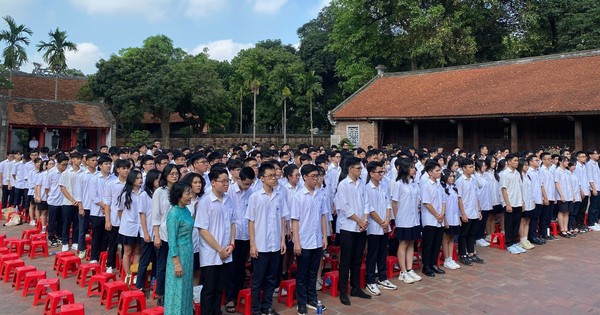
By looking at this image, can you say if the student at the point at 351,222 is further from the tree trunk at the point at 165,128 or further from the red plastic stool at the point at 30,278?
the tree trunk at the point at 165,128

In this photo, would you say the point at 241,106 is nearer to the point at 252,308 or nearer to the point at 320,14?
the point at 320,14

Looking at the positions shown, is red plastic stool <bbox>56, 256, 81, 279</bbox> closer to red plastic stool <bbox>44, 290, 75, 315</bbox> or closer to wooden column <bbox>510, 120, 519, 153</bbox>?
red plastic stool <bbox>44, 290, 75, 315</bbox>

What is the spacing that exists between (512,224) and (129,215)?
659 cm

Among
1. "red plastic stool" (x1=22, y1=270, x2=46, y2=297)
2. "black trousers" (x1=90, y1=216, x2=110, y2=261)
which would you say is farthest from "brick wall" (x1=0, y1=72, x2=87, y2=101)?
"red plastic stool" (x1=22, y1=270, x2=46, y2=297)

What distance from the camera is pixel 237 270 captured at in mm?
5230

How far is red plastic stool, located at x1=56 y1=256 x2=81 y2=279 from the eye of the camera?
6148 millimetres

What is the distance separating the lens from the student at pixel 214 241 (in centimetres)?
439

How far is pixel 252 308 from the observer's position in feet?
15.5

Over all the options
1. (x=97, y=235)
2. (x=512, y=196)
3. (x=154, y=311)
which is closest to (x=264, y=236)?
(x=154, y=311)

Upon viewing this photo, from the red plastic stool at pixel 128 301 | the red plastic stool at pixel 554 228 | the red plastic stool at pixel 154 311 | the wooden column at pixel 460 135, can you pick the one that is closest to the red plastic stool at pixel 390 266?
the red plastic stool at pixel 154 311

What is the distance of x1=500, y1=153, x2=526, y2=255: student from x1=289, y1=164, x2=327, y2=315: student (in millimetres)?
4350

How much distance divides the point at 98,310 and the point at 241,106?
31.8 m

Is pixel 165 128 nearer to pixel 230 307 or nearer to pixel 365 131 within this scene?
pixel 365 131

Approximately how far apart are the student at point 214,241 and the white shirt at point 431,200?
3100mm
